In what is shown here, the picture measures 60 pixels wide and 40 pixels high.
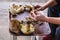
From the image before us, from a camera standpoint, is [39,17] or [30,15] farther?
[30,15]

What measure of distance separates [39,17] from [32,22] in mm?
93

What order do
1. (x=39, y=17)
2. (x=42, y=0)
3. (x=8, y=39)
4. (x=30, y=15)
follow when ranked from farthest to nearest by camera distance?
(x=42, y=0)
(x=8, y=39)
(x=30, y=15)
(x=39, y=17)

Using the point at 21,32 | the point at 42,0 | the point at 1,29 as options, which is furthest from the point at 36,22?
the point at 42,0

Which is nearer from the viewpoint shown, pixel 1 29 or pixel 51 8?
pixel 51 8

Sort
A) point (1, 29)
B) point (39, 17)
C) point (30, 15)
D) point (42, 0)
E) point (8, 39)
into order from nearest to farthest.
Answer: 1. point (39, 17)
2. point (30, 15)
3. point (8, 39)
4. point (1, 29)
5. point (42, 0)

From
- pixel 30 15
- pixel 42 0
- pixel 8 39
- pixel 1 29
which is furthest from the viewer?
pixel 42 0

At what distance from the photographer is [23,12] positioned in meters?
1.19

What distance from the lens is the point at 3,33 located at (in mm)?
1698

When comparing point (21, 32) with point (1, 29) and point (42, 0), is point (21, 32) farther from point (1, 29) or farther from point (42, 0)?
point (42, 0)

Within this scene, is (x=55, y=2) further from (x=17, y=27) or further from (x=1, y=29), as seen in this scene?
(x=1, y=29)

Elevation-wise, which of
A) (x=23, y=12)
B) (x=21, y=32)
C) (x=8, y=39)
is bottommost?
(x=8, y=39)

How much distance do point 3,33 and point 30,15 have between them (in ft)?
2.17

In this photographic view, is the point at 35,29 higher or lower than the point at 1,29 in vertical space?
higher

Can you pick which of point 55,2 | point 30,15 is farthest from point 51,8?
point 30,15
